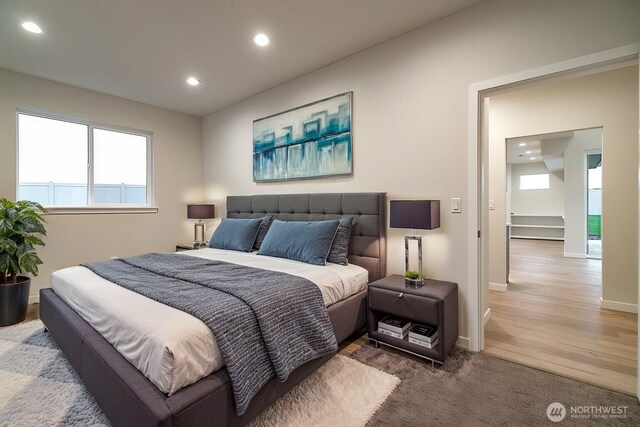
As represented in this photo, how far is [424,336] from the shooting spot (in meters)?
2.15

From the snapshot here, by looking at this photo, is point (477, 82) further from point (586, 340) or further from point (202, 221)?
point (202, 221)

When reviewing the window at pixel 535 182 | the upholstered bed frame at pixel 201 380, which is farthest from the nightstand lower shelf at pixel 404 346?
the window at pixel 535 182

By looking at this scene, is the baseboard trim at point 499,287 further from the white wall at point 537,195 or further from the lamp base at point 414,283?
the white wall at point 537,195

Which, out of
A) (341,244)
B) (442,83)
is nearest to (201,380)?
(341,244)

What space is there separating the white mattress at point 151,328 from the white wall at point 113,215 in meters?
1.78

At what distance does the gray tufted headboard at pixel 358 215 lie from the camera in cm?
277

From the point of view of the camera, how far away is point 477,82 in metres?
2.29

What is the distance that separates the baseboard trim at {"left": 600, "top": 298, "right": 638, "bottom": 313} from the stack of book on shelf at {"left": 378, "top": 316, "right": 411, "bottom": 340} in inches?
99.6

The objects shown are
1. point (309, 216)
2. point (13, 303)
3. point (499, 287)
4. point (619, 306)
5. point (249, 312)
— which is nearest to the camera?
point (249, 312)

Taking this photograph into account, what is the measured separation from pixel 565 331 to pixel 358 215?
→ 2.11 m

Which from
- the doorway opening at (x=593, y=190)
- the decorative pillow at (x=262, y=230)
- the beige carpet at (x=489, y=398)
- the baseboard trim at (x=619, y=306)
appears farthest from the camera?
the doorway opening at (x=593, y=190)

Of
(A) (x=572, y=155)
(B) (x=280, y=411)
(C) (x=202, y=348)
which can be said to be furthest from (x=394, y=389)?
(A) (x=572, y=155)

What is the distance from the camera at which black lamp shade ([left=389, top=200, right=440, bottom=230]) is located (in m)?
2.25

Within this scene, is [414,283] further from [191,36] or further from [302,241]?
[191,36]
